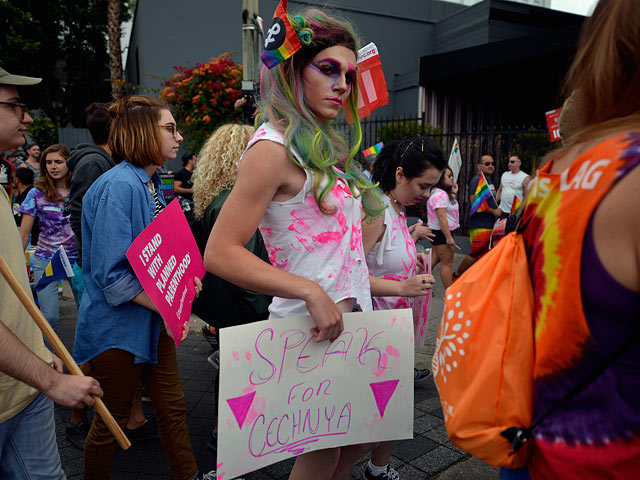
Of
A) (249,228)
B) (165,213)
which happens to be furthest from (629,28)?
(165,213)

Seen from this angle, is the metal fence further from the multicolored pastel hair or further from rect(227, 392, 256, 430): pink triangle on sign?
rect(227, 392, 256, 430): pink triangle on sign

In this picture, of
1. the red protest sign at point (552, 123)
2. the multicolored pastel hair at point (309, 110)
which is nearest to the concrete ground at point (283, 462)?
the multicolored pastel hair at point (309, 110)

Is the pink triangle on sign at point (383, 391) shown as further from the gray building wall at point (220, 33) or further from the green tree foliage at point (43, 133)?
the green tree foliage at point (43, 133)

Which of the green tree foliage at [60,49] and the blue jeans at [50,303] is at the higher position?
the green tree foliage at [60,49]

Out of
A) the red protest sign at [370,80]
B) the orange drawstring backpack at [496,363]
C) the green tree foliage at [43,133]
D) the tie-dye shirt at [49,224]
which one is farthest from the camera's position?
the green tree foliage at [43,133]

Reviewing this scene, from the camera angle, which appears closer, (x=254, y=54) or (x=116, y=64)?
(x=254, y=54)

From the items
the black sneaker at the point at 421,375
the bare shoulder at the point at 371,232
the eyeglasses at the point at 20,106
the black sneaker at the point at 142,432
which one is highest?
the eyeglasses at the point at 20,106

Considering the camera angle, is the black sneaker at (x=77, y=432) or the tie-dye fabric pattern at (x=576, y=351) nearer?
the tie-dye fabric pattern at (x=576, y=351)

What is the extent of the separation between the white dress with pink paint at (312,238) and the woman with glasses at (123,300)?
0.80 meters

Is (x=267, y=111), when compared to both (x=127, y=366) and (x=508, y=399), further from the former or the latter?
(x=127, y=366)

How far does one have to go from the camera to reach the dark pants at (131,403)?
7.18 ft

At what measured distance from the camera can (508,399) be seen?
99cm

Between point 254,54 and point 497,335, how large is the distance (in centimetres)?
563

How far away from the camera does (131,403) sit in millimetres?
2334
